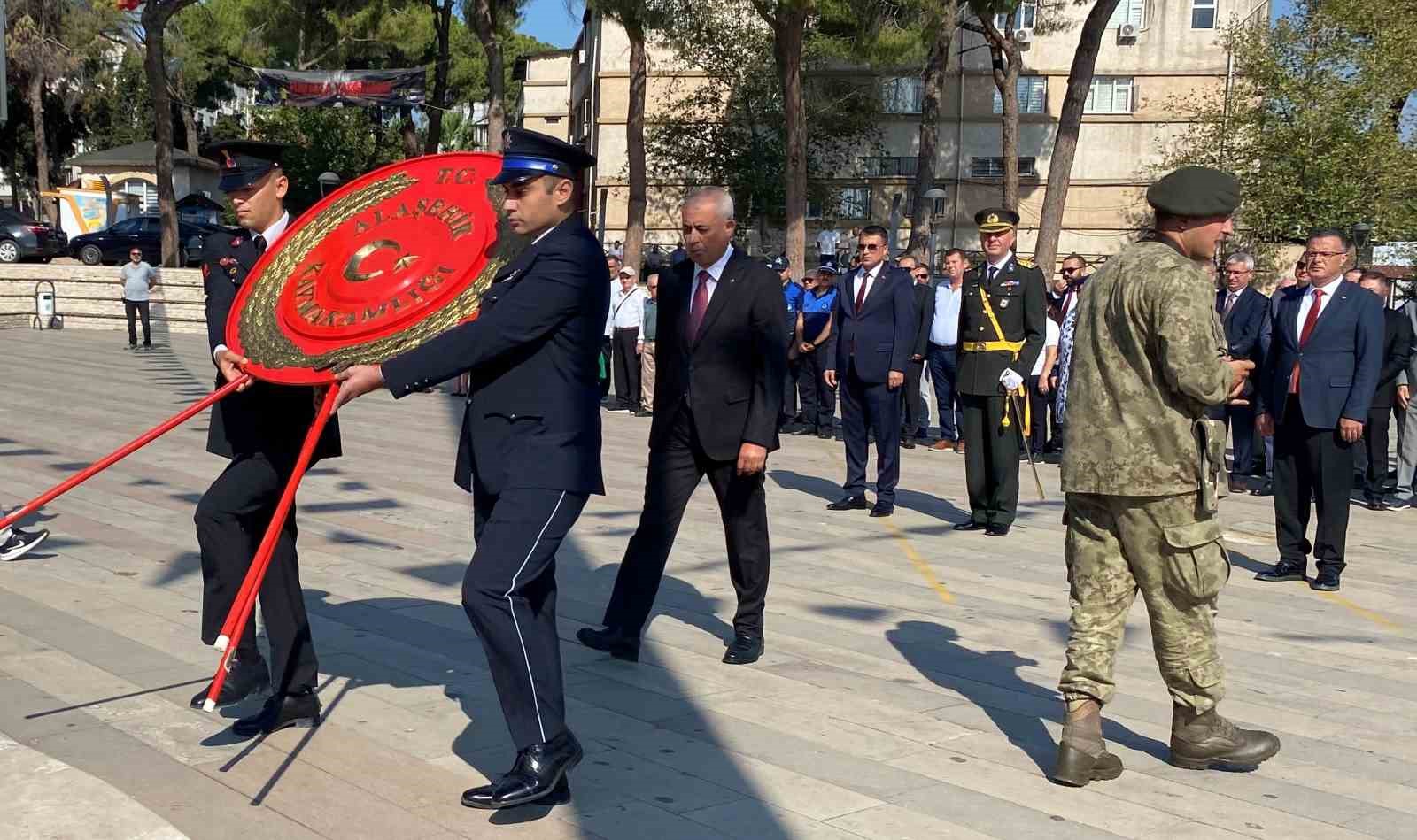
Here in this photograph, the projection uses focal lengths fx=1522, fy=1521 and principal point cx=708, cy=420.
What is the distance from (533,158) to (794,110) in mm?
21749

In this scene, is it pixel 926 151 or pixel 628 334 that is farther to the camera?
pixel 926 151

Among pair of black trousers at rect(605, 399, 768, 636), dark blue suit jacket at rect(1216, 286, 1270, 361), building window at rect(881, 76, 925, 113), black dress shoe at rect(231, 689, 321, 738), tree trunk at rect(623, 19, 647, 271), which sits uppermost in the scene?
building window at rect(881, 76, 925, 113)

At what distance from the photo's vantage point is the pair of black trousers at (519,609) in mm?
4422

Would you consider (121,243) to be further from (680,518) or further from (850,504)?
(680,518)

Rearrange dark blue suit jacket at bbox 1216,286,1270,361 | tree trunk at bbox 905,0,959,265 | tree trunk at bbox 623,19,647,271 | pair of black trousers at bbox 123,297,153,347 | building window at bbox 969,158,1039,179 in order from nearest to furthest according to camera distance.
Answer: dark blue suit jacket at bbox 1216,286,1270,361 < pair of black trousers at bbox 123,297,153,347 < tree trunk at bbox 623,19,647,271 < tree trunk at bbox 905,0,959,265 < building window at bbox 969,158,1039,179

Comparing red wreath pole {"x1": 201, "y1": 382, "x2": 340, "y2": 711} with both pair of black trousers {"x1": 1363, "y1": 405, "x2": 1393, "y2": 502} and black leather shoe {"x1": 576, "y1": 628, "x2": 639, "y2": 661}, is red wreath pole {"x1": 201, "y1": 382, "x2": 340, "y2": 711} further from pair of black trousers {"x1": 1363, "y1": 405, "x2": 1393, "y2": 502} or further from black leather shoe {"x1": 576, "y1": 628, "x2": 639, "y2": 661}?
pair of black trousers {"x1": 1363, "y1": 405, "x2": 1393, "y2": 502}

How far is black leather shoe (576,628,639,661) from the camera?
6324 mm

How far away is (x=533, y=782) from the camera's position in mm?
4402

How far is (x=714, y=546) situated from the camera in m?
9.24

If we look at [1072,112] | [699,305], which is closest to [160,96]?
[1072,112]

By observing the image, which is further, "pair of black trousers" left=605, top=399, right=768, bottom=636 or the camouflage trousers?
"pair of black trousers" left=605, top=399, right=768, bottom=636

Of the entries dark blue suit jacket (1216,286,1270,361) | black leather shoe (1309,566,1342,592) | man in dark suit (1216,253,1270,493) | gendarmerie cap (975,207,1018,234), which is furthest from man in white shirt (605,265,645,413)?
black leather shoe (1309,566,1342,592)

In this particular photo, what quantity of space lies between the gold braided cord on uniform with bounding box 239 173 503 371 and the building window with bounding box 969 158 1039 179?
48826 mm

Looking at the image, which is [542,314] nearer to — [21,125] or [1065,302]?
[1065,302]
